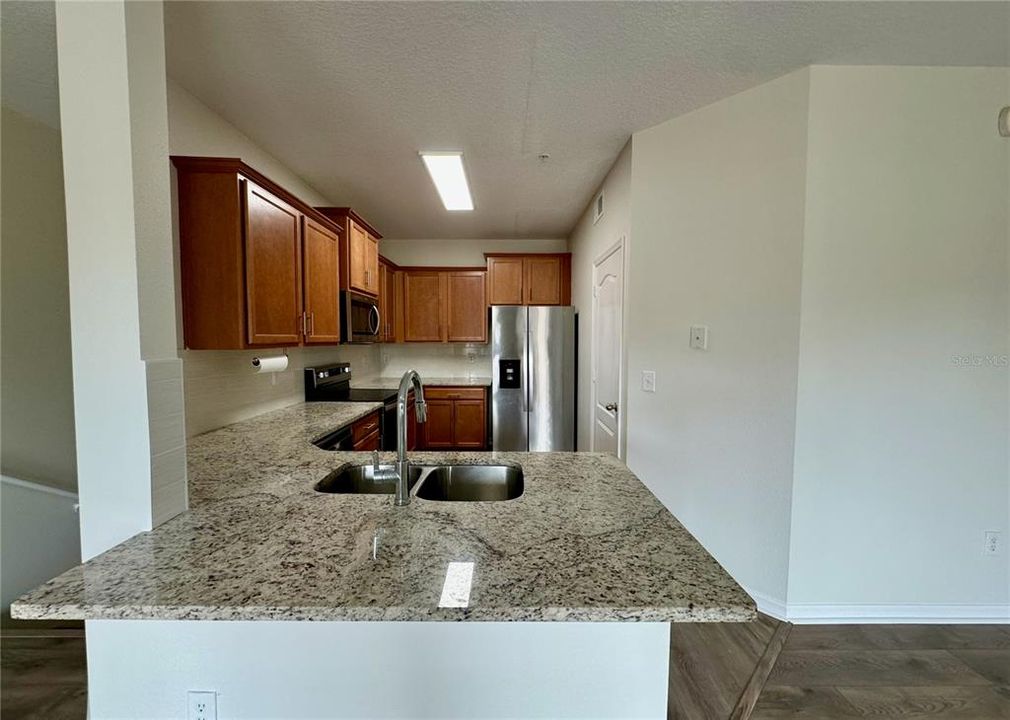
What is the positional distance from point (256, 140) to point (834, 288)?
3346mm

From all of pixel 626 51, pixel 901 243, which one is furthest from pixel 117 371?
pixel 901 243

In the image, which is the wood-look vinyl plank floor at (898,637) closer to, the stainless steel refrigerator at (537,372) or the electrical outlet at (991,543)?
the electrical outlet at (991,543)

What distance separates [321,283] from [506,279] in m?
2.52

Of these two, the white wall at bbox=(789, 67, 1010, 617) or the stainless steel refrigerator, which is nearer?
the white wall at bbox=(789, 67, 1010, 617)

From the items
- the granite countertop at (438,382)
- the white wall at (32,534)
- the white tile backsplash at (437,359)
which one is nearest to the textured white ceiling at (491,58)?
the white wall at (32,534)

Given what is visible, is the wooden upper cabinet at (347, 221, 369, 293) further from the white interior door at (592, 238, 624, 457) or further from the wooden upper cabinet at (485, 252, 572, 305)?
the white interior door at (592, 238, 624, 457)

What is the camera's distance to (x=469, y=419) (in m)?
4.46

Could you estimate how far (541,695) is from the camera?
0.84m

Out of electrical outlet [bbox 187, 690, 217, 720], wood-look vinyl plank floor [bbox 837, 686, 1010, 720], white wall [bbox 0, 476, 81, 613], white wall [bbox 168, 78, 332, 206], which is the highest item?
white wall [bbox 168, 78, 332, 206]

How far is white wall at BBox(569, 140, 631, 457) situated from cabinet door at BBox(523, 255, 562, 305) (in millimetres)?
242

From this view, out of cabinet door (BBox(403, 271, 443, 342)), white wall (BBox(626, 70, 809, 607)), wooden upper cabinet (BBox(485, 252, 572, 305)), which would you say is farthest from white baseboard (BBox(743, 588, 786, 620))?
cabinet door (BBox(403, 271, 443, 342))

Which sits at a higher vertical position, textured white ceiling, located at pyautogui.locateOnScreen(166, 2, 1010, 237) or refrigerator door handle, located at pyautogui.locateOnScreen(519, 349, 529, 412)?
textured white ceiling, located at pyautogui.locateOnScreen(166, 2, 1010, 237)

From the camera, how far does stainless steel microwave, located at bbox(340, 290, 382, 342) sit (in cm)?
295

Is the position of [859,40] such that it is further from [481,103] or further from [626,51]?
[481,103]
